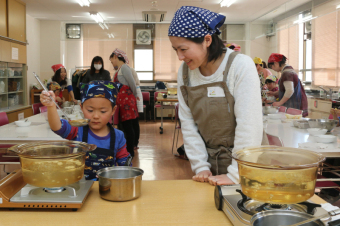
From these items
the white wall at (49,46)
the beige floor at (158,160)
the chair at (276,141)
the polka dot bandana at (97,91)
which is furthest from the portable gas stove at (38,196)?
the white wall at (49,46)

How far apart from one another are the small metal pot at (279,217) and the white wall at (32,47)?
8.47 m

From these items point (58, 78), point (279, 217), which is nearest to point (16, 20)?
point (58, 78)

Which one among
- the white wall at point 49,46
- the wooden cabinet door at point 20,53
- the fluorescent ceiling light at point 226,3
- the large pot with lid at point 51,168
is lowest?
the large pot with lid at point 51,168

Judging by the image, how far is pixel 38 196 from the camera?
3.22ft

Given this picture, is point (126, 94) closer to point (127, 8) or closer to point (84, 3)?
point (84, 3)

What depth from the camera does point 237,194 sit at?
38.2 inches

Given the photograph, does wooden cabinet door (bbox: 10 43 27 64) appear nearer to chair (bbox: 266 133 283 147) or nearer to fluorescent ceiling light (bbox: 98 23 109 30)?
fluorescent ceiling light (bbox: 98 23 109 30)

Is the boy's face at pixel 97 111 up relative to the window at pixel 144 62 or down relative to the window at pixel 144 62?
down

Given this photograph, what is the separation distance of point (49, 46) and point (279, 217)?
9.43 meters

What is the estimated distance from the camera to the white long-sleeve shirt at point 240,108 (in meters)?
1.30

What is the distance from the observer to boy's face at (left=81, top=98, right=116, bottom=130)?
5.28ft

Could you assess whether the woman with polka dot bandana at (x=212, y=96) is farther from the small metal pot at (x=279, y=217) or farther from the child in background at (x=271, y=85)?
the child in background at (x=271, y=85)

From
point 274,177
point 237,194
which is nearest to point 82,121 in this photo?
point 237,194

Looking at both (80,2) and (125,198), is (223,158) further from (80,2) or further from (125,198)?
(80,2)
